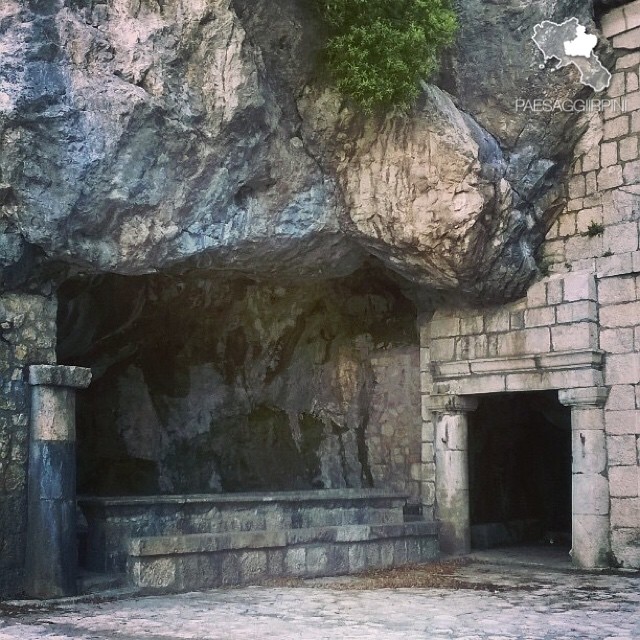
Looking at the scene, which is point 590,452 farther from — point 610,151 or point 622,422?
point 610,151

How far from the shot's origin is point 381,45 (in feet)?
22.6

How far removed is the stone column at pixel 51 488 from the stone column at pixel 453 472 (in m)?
4.24

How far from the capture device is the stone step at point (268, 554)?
6637 millimetres

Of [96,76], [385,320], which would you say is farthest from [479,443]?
[96,76]

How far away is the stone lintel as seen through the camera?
6312 mm

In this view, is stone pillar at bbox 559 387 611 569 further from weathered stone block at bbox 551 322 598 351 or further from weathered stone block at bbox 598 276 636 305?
weathered stone block at bbox 598 276 636 305

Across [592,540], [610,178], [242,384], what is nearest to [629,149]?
[610,178]

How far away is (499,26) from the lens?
27.1 ft

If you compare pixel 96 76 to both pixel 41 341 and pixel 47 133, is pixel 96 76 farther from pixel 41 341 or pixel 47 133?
pixel 41 341

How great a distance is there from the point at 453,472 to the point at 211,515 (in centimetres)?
296

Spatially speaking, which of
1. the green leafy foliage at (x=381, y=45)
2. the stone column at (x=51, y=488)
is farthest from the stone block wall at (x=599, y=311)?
the stone column at (x=51, y=488)

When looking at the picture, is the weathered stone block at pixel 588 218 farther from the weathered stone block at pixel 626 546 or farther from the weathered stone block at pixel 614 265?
the weathered stone block at pixel 626 546

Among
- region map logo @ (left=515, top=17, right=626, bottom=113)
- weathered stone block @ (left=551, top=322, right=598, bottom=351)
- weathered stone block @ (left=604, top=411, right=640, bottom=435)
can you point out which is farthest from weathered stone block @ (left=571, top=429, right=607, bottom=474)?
region map logo @ (left=515, top=17, right=626, bottom=113)

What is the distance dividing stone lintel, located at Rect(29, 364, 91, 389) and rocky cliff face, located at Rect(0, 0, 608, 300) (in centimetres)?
66
